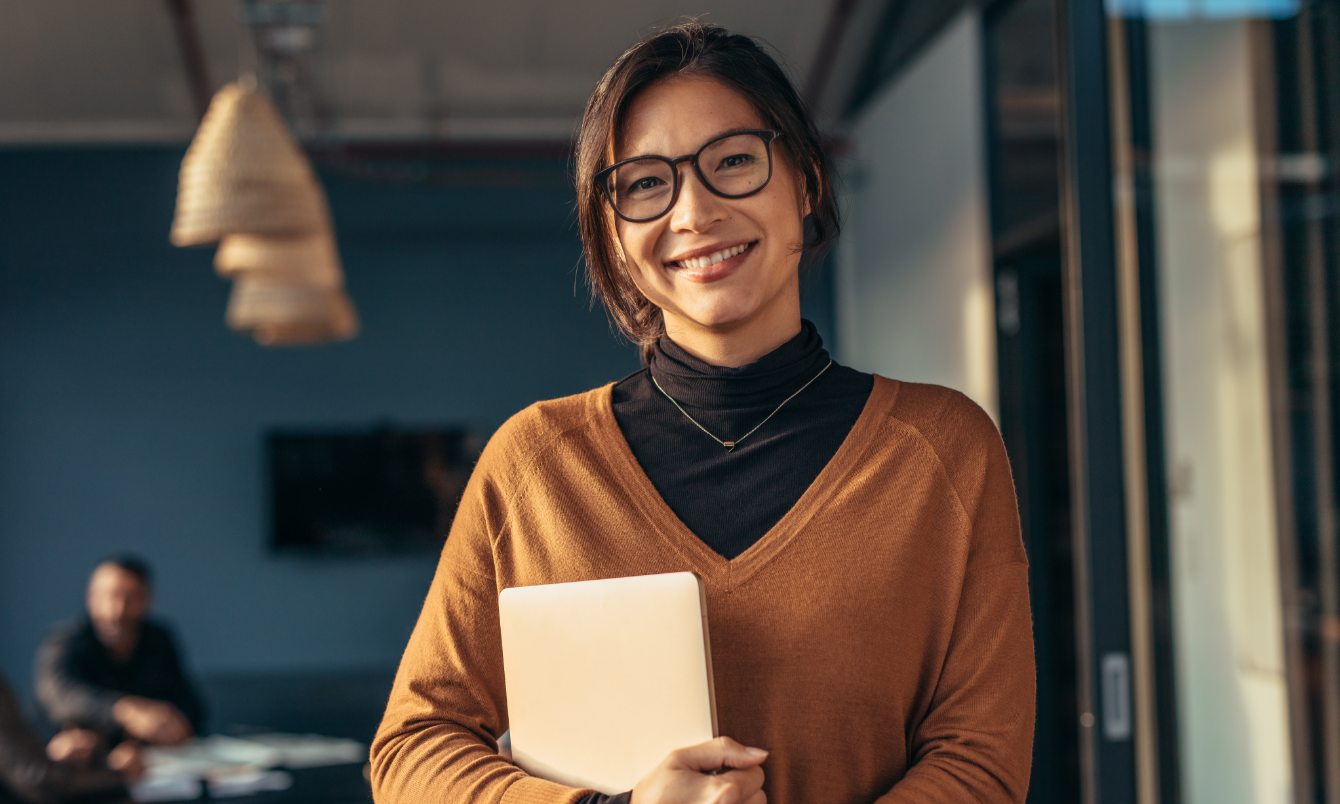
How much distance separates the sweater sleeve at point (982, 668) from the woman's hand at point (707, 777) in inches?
4.3

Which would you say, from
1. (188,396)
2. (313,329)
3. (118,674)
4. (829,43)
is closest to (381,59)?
(188,396)

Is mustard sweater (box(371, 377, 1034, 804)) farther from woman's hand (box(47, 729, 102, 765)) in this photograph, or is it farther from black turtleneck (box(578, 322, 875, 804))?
woman's hand (box(47, 729, 102, 765))

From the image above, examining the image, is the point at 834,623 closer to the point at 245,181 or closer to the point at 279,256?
the point at 245,181

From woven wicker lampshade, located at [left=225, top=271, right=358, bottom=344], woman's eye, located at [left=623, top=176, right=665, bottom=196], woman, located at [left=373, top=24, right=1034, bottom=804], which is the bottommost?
woman, located at [left=373, top=24, right=1034, bottom=804]

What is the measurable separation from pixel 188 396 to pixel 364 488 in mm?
1214

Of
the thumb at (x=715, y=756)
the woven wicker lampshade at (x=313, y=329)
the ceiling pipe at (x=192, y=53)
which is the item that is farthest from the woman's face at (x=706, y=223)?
the ceiling pipe at (x=192, y=53)

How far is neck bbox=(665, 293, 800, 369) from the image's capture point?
98 centimetres

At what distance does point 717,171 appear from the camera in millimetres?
936

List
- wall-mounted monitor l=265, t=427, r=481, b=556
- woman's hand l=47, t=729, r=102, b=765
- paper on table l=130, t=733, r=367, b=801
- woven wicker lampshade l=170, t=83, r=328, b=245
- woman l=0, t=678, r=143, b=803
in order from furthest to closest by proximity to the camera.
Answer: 1. wall-mounted monitor l=265, t=427, r=481, b=556
2. woman's hand l=47, t=729, r=102, b=765
3. paper on table l=130, t=733, r=367, b=801
4. woman l=0, t=678, r=143, b=803
5. woven wicker lampshade l=170, t=83, r=328, b=245

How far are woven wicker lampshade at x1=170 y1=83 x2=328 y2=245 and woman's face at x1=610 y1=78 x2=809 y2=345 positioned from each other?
205 centimetres

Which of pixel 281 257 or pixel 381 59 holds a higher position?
pixel 381 59

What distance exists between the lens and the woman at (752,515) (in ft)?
2.93

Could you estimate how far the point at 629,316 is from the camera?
1101mm

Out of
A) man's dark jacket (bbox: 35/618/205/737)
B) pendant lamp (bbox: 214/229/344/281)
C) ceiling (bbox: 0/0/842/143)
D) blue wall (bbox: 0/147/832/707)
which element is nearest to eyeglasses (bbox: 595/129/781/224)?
pendant lamp (bbox: 214/229/344/281)
